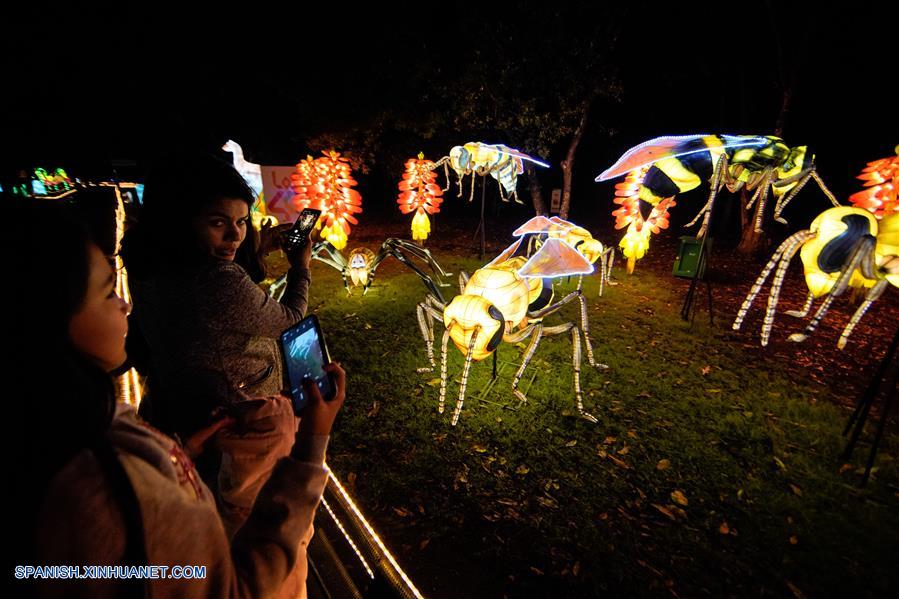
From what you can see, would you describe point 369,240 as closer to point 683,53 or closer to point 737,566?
point 683,53

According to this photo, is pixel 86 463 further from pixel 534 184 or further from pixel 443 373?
pixel 534 184

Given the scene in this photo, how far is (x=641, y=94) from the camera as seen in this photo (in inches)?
506

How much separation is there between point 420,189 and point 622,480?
25.0 ft

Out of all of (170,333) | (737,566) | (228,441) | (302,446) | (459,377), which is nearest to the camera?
(302,446)

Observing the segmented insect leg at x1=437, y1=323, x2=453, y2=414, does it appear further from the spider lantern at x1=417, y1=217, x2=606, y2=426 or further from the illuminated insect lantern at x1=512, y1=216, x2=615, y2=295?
the illuminated insect lantern at x1=512, y1=216, x2=615, y2=295

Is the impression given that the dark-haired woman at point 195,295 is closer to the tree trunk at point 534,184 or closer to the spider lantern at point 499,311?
the spider lantern at point 499,311

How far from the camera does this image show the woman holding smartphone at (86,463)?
522 millimetres

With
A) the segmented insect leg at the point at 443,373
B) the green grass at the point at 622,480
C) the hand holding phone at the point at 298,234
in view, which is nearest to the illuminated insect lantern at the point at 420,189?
the green grass at the point at 622,480

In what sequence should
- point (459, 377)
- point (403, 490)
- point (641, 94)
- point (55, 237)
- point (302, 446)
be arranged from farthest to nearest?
point (641, 94), point (459, 377), point (403, 490), point (302, 446), point (55, 237)

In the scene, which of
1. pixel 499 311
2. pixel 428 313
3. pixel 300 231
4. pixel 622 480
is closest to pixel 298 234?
pixel 300 231

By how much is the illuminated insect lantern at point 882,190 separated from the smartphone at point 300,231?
14.1 ft

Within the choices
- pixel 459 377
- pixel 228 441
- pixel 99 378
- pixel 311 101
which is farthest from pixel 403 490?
pixel 311 101

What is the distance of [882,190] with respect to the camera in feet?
10.6

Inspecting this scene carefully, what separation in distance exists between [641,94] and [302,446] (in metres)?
15.7
